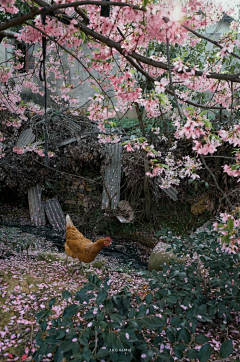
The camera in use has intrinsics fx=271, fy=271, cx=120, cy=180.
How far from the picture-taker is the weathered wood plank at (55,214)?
6090mm

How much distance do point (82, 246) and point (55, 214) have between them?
3332 millimetres

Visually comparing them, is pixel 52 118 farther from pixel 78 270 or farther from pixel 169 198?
pixel 78 270

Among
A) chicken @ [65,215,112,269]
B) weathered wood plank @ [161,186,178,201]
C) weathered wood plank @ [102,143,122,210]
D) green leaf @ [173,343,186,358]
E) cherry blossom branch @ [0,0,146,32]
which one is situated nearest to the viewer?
green leaf @ [173,343,186,358]

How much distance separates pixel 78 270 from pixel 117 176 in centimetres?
269

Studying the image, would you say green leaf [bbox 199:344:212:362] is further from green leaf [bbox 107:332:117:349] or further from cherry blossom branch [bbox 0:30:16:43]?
cherry blossom branch [bbox 0:30:16:43]

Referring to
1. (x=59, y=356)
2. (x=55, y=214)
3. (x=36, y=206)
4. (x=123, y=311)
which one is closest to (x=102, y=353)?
(x=59, y=356)

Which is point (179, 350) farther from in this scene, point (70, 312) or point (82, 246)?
point (82, 246)

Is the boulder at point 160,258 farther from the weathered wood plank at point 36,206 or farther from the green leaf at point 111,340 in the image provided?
the weathered wood plank at point 36,206

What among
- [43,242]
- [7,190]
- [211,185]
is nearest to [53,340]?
[43,242]

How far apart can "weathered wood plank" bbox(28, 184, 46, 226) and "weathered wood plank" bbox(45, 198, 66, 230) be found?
15 centimetres

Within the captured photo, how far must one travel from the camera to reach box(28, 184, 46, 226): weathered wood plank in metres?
6.20

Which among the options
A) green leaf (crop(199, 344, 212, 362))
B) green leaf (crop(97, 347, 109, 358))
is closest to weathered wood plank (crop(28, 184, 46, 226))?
green leaf (crop(97, 347, 109, 358))

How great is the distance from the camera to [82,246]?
3039mm

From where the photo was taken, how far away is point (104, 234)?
18.7 feet
